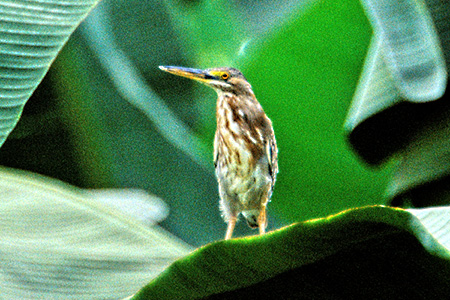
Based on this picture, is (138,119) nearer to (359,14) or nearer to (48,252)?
(359,14)

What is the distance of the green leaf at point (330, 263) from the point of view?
0.67 metres

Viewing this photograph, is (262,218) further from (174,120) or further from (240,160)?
(174,120)

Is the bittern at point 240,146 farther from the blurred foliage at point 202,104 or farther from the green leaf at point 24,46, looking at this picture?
the green leaf at point 24,46

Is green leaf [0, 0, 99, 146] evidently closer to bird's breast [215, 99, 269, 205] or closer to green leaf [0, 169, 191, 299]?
green leaf [0, 169, 191, 299]

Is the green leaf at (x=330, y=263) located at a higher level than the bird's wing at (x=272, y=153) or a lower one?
higher

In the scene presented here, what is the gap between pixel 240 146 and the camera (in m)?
1.97

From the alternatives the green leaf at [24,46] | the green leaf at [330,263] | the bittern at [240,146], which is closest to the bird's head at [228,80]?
the bittern at [240,146]

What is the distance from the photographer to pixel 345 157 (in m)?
2.17

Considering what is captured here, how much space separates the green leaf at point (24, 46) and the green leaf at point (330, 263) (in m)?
0.51

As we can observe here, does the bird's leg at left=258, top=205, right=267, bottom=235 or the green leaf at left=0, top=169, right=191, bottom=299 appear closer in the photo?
the green leaf at left=0, top=169, right=191, bottom=299

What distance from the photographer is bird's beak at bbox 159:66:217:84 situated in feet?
6.15

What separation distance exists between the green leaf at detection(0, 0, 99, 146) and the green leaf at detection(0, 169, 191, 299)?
0.26 metres

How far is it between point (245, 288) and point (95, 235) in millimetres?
590

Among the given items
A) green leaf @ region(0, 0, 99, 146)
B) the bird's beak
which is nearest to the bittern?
the bird's beak
